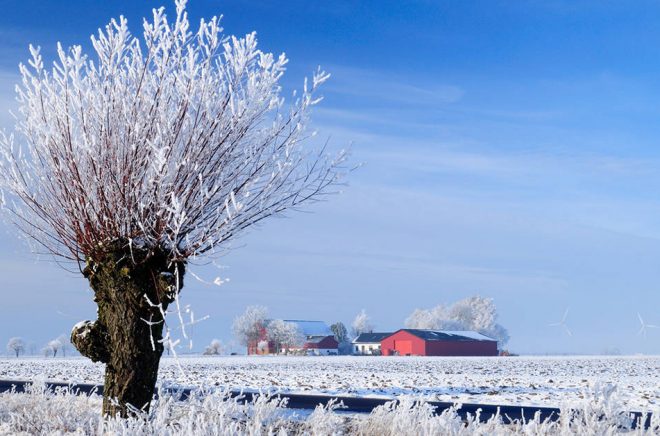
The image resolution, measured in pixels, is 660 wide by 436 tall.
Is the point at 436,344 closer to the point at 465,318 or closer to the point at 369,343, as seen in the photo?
the point at 369,343

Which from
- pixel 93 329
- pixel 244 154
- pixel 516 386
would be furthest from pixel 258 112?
pixel 516 386

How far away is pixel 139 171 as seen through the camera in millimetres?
10945

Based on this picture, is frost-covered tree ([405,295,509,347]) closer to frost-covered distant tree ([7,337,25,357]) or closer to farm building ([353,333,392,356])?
farm building ([353,333,392,356])

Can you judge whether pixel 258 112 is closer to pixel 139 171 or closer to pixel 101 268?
pixel 139 171

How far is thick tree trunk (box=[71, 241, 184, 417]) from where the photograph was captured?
1130 cm

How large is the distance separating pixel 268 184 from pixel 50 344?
4537 inches

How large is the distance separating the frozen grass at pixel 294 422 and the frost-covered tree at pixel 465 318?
11047 centimetres

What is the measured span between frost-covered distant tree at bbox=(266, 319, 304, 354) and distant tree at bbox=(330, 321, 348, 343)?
11390 mm

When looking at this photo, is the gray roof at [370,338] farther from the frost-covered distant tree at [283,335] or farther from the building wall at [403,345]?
the frost-covered distant tree at [283,335]

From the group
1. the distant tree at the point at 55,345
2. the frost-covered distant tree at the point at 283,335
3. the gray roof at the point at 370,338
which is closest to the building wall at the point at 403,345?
the gray roof at the point at 370,338

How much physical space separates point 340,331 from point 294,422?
11241cm

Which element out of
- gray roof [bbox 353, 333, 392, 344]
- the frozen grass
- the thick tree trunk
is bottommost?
gray roof [bbox 353, 333, 392, 344]

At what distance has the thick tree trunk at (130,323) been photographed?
445 inches

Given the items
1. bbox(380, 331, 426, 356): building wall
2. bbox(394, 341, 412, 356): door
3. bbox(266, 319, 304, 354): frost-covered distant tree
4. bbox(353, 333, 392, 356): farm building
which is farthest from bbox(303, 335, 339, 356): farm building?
bbox(394, 341, 412, 356): door
